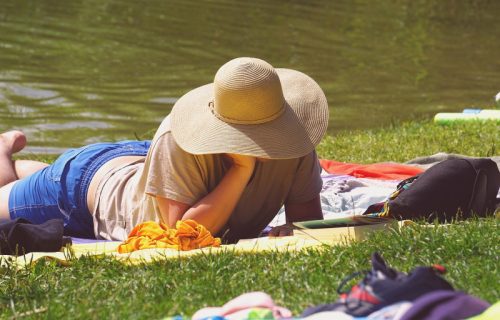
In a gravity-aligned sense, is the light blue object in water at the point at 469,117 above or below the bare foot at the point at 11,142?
below

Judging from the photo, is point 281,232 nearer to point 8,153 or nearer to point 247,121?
point 247,121

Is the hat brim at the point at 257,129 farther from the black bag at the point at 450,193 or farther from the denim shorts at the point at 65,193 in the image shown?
the denim shorts at the point at 65,193

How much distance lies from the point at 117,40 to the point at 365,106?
4.86 metres

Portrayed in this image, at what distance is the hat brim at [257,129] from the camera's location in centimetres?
462

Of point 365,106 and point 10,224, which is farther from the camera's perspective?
point 365,106

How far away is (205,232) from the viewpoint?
4.66 meters

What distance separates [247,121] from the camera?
4707 millimetres

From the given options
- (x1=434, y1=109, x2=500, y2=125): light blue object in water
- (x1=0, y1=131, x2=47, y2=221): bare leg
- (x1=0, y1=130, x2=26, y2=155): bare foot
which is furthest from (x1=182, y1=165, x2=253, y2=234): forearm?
(x1=434, y1=109, x2=500, y2=125): light blue object in water

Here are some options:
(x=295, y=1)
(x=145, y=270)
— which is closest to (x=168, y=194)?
(x=145, y=270)

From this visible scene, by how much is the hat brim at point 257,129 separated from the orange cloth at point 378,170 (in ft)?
5.82

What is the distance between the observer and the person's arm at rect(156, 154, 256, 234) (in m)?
4.74

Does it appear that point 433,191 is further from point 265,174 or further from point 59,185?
point 59,185

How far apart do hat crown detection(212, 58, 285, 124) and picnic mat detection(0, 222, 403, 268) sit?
22.6 inches

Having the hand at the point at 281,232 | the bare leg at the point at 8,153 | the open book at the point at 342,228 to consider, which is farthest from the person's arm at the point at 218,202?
the bare leg at the point at 8,153
